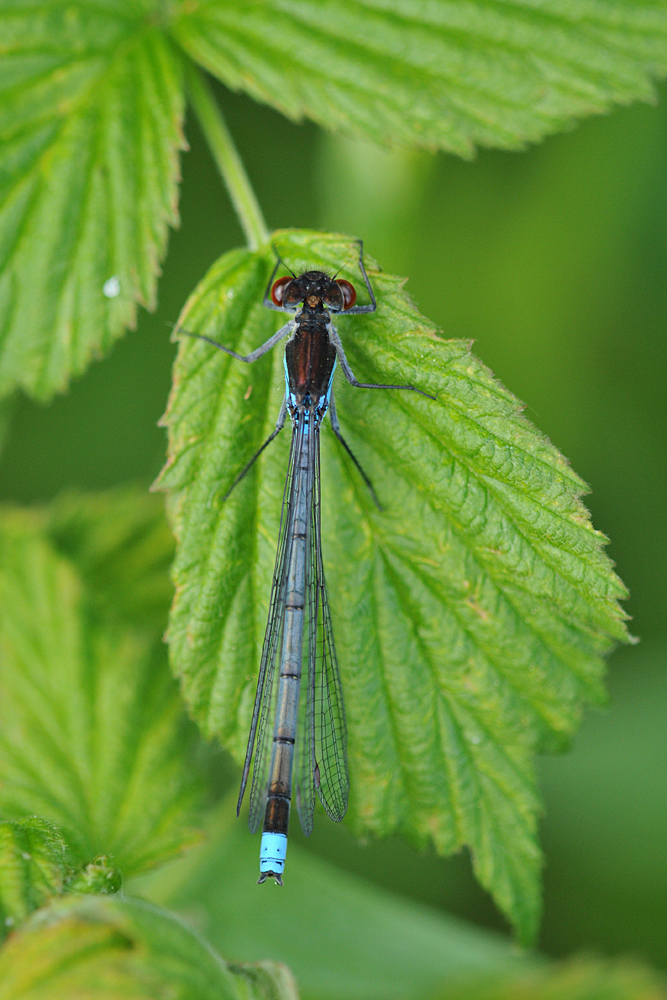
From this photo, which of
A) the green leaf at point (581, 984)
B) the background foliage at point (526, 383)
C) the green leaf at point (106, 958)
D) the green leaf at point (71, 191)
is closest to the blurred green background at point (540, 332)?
the background foliage at point (526, 383)

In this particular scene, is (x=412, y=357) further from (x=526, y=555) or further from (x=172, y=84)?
(x=172, y=84)

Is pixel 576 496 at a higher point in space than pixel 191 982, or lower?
higher

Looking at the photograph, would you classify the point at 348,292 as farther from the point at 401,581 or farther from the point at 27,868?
the point at 27,868

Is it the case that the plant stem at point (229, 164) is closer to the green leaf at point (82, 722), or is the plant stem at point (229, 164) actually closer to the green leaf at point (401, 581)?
the green leaf at point (401, 581)

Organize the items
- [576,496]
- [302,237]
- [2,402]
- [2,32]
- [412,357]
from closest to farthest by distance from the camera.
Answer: [576,496] < [412,357] < [302,237] < [2,32] < [2,402]

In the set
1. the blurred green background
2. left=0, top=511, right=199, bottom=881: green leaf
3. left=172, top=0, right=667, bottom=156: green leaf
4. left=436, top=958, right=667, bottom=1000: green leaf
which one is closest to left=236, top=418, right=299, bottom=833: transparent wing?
left=0, top=511, right=199, bottom=881: green leaf

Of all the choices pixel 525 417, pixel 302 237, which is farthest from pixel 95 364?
pixel 525 417

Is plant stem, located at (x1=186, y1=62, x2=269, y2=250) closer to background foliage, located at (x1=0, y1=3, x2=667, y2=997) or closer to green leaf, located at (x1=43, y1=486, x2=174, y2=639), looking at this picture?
green leaf, located at (x1=43, y1=486, x2=174, y2=639)
